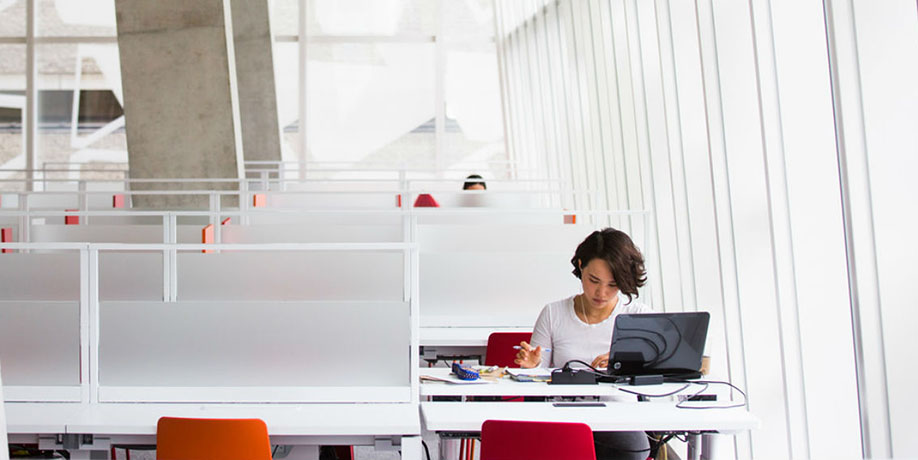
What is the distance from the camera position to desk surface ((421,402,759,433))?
2484mm

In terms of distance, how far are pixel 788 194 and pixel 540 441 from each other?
1.53 meters

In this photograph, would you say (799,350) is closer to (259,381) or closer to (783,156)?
(783,156)

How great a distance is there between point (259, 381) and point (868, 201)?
1959 millimetres

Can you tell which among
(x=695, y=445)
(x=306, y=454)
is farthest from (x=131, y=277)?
(x=695, y=445)

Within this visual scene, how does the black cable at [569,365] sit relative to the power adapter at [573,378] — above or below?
above

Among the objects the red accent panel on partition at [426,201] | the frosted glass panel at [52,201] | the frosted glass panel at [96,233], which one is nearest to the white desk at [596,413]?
the frosted glass panel at [96,233]

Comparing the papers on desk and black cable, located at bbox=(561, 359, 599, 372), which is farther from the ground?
black cable, located at bbox=(561, 359, 599, 372)

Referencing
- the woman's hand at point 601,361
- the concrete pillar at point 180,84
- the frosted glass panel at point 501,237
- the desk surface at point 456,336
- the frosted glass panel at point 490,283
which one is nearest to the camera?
the woman's hand at point 601,361

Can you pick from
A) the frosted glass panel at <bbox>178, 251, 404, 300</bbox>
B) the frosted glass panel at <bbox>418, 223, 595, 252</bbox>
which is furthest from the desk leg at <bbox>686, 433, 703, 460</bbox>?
the frosted glass panel at <bbox>418, 223, 595, 252</bbox>

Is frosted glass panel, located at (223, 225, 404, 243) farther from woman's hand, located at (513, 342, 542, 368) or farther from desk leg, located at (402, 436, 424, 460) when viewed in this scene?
desk leg, located at (402, 436, 424, 460)

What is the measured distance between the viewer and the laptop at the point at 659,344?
111 inches

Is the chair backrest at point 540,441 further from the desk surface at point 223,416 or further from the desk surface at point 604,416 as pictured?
the desk surface at point 223,416

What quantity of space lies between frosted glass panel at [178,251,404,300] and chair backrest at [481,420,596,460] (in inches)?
89.2

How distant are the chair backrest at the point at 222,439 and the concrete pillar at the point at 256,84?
731cm
